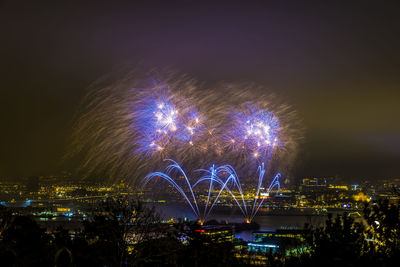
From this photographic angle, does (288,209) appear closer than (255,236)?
No

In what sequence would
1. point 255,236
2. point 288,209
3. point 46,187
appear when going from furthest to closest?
1. point 46,187
2. point 288,209
3. point 255,236

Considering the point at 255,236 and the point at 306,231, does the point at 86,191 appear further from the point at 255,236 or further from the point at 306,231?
the point at 306,231

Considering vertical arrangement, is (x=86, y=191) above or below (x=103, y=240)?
above

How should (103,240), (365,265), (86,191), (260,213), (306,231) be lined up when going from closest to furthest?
(365,265) → (306,231) → (103,240) → (260,213) → (86,191)

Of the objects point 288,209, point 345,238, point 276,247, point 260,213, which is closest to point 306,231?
point 345,238

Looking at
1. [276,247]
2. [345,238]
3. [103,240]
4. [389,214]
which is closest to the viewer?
[345,238]

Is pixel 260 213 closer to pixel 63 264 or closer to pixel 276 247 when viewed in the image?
pixel 276 247

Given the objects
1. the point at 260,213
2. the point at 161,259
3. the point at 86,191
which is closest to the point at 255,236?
the point at 260,213

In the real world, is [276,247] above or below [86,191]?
below

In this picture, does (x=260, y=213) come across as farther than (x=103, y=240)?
Yes
